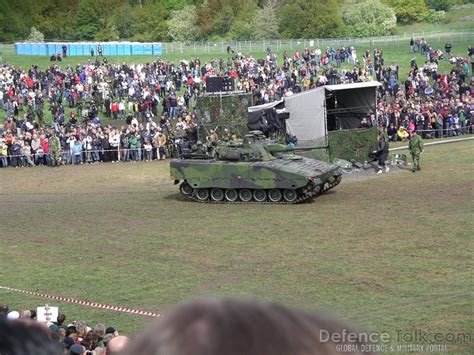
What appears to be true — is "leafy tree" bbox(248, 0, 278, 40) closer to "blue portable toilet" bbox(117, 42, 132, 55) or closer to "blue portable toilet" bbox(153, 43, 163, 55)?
"blue portable toilet" bbox(153, 43, 163, 55)

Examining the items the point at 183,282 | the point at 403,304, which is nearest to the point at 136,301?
the point at 183,282

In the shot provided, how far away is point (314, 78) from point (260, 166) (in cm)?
2591

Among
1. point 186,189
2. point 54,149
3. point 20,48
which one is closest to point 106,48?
point 20,48

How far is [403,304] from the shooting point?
15609 millimetres

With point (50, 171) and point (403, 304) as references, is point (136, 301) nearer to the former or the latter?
point (403, 304)

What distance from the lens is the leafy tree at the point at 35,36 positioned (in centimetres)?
7969

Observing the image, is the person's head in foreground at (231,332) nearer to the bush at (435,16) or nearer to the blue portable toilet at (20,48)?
the blue portable toilet at (20,48)

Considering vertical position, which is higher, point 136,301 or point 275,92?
point 275,92

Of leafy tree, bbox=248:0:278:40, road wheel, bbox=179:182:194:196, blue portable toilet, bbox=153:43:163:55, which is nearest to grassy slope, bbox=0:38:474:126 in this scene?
blue portable toilet, bbox=153:43:163:55

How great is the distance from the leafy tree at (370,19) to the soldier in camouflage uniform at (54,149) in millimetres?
44370

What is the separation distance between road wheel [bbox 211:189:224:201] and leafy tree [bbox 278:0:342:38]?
50.5 metres

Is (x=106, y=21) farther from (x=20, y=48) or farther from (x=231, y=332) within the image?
(x=231, y=332)

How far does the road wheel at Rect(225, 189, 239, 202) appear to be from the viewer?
28188mm

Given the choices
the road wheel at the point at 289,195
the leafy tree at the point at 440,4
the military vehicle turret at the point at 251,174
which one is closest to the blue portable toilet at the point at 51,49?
the leafy tree at the point at 440,4
